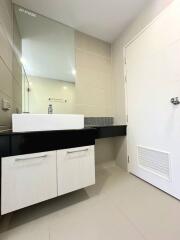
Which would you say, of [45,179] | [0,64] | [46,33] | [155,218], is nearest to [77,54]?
[46,33]

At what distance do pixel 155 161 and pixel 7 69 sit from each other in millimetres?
1952

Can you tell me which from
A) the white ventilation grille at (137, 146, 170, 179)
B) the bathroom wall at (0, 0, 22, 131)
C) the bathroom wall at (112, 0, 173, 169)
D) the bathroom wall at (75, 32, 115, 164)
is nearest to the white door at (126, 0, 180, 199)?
the white ventilation grille at (137, 146, 170, 179)

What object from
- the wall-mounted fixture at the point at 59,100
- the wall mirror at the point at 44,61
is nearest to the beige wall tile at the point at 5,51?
the wall mirror at the point at 44,61

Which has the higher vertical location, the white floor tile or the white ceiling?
the white ceiling

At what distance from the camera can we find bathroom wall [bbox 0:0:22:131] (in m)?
1.16

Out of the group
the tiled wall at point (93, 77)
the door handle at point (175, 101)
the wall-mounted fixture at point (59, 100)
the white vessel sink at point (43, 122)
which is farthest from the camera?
the tiled wall at point (93, 77)

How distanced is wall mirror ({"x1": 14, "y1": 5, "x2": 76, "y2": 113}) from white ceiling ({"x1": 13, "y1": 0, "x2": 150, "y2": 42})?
0.11 m

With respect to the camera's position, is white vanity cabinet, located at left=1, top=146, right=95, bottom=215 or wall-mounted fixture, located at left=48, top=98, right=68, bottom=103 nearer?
white vanity cabinet, located at left=1, top=146, right=95, bottom=215

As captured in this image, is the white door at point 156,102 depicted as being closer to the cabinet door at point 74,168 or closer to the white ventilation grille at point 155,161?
the white ventilation grille at point 155,161

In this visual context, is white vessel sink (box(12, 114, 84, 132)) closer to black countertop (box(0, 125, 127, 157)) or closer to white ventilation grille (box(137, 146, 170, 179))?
black countertop (box(0, 125, 127, 157))

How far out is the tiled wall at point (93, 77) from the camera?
6.59 feet

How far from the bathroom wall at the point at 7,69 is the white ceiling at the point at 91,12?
38cm

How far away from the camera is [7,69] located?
127 centimetres

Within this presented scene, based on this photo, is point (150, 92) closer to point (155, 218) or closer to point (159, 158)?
point (159, 158)
